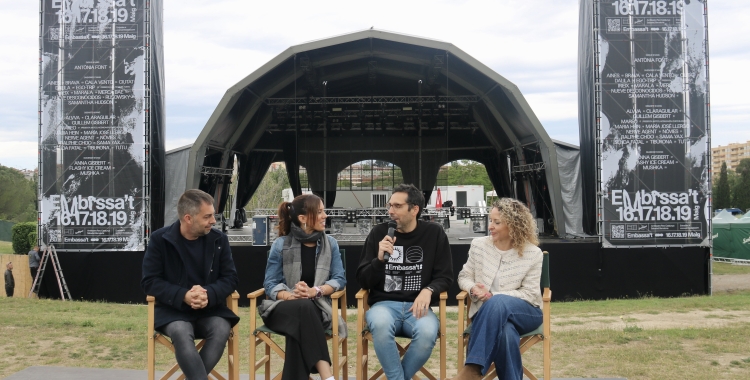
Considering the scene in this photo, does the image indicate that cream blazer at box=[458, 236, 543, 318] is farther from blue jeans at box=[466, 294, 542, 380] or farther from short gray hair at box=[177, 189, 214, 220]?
short gray hair at box=[177, 189, 214, 220]

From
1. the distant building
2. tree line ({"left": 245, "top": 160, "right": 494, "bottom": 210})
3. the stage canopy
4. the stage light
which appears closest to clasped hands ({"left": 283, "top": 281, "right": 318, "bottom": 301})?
the stage canopy

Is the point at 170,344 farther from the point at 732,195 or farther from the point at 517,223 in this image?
the point at 732,195

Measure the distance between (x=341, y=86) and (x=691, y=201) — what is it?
8507 mm

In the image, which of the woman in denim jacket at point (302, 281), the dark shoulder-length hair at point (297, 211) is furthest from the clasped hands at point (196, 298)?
Result: the dark shoulder-length hair at point (297, 211)

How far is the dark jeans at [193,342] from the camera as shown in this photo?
3.09 m

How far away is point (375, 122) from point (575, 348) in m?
13.0

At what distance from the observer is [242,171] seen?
17344mm

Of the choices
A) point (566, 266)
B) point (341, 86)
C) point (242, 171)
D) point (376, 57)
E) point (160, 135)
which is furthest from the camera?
point (242, 171)

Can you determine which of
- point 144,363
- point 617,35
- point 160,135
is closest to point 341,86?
point 160,135

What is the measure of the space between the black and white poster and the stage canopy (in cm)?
199

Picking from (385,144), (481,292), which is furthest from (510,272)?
(385,144)

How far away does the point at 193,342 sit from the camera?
3158 mm

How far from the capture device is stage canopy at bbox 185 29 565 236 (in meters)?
11.8

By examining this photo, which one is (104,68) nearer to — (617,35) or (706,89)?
(617,35)
